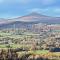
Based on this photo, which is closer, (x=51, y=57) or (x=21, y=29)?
(x=51, y=57)

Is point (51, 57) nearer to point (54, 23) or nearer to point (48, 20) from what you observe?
point (54, 23)

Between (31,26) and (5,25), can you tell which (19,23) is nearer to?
(31,26)

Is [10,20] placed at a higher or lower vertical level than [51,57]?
higher

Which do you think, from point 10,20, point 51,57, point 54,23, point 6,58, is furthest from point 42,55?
point 10,20

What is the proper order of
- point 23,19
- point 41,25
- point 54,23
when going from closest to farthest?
point 54,23 → point 41,25 → point 23,19

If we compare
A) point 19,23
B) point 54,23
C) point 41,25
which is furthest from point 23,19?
point 54,23

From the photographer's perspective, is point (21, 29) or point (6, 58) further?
point (21, 29)

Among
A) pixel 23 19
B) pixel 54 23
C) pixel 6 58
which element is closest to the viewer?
pixel 6 58

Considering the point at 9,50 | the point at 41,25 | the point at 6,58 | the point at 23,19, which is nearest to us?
the point at 6,58

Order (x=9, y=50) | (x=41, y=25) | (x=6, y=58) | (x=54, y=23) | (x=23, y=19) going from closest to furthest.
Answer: (x=6, y=58) < (x=9, y=50) < (x=54, y=23) < (x=41, y=25) < (x=23, y=19)
